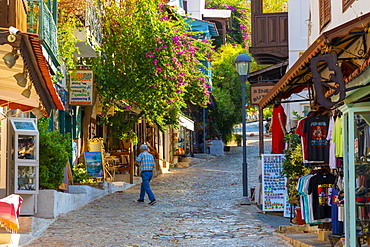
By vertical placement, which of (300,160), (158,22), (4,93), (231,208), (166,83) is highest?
(158,22)

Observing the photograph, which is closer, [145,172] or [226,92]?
[145,172]

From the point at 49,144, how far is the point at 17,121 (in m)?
0.96

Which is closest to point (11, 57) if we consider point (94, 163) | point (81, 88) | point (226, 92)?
point (81, 88)

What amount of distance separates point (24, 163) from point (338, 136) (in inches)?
270

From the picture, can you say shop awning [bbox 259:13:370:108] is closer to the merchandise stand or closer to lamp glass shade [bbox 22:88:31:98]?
the merchandise stand

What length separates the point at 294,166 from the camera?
12.8 m

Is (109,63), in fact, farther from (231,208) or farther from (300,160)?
(300,160)

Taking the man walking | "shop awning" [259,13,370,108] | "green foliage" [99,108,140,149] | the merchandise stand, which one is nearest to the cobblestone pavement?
the man walking

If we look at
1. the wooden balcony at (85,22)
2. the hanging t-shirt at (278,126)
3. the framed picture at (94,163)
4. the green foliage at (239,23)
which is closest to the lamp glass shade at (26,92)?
the hanging t-shirt at (278,126)

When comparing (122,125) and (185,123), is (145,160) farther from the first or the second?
(185,123)

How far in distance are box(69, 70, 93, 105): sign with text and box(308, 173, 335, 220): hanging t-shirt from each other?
413 inches

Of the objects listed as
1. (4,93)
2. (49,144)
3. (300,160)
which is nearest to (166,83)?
(49,144)

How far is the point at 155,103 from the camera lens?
22.6m

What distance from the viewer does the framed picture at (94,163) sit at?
21.2m
